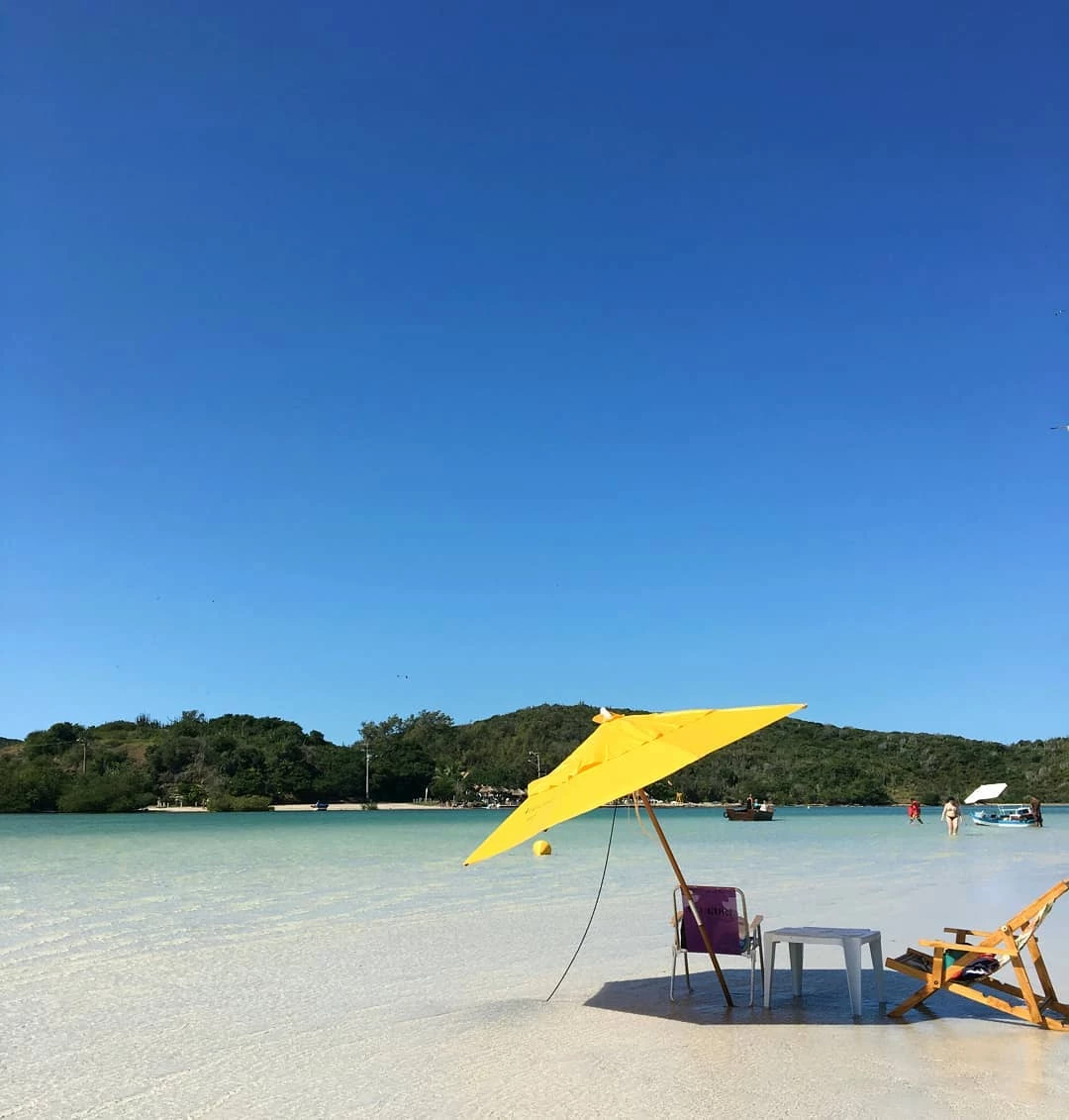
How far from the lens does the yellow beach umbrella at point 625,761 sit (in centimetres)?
564

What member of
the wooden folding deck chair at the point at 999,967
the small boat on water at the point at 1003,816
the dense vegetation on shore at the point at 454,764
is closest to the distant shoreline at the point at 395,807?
the dense vegetation on shore at the point at 454,764

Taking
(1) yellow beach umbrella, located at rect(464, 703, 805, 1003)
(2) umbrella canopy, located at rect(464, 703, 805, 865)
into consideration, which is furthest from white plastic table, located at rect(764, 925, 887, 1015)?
(2) umbrella canopy, located at rect(464, 703, 805, 865)

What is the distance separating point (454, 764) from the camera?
397 feet

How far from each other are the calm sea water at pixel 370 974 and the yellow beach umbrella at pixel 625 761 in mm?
1193

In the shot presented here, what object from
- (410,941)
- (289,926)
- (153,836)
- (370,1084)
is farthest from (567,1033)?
(153,836)

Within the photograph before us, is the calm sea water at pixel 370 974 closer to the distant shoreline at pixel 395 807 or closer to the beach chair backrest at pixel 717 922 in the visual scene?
the beach chair backrest at pixel 717 922

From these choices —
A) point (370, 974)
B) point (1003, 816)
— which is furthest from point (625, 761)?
point (1003, 816)

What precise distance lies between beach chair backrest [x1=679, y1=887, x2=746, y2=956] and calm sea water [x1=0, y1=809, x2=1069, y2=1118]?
430 millimetres

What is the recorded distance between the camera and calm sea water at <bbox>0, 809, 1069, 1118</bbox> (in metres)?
5.23

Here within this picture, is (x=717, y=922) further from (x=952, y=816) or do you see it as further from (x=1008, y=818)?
(x=1008, y=818)

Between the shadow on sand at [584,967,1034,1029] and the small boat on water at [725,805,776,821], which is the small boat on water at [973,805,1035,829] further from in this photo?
the shadow on sand at [584,967,1034,1029]

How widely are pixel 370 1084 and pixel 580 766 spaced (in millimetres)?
2197

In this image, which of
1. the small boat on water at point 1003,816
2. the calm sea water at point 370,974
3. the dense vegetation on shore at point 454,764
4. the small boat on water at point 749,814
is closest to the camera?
the calm sea water at point 370,974

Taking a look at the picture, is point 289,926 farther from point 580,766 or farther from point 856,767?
point 856,767
